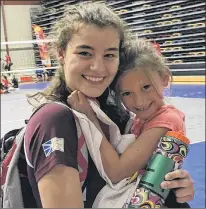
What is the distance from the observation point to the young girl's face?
1.22 m

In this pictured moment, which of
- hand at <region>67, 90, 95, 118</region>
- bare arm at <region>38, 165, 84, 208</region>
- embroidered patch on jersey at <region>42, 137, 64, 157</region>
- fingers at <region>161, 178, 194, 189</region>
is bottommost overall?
fingers at <region>161, 178, 194, 189</region>

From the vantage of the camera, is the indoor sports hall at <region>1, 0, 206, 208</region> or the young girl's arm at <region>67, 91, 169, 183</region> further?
the indoor sports hall at <region>1, 0, 206, 208</region>

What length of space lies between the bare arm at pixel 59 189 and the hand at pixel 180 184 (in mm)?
272

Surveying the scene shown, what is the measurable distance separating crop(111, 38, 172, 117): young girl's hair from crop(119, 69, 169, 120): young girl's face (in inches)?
→ 0.5

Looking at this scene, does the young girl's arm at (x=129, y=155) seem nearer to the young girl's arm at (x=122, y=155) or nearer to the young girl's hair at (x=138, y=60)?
the young girl's arm at (x=122, y=155)

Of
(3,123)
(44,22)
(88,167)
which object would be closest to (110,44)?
(88,167)

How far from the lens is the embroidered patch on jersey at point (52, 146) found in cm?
85

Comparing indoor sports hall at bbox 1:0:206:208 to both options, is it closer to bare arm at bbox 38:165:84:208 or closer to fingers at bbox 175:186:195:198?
fingers at bbox 175:186:195:198

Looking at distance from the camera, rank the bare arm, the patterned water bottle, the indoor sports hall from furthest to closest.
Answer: the indoor sports hall, the patterned water bottle, the bare arm

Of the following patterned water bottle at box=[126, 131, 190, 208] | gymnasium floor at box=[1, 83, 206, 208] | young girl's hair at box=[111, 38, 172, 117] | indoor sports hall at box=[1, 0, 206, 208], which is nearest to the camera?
patterned water bottle at box=[126, 131, 190, 208]

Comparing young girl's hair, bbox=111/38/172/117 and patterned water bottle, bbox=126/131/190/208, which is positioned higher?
young girl's hair, bbox=111/38/172/117

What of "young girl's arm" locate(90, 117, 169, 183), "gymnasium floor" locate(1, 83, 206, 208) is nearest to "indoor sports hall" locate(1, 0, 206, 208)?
"gymnasium floor" locate(1, 83, 206, 208)

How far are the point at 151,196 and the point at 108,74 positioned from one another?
1.14ft

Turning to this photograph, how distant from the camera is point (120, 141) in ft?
3.67
